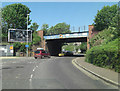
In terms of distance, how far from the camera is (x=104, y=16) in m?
36.7

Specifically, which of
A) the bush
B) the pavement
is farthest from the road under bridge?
the pavement

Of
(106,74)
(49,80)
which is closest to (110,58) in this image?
(106,74)

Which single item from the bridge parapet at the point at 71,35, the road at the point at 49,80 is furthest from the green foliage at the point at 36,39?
the road at the point at 49,80

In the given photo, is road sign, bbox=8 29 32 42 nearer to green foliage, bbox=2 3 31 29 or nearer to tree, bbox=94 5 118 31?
green foliage, bbox=2 3 31 29

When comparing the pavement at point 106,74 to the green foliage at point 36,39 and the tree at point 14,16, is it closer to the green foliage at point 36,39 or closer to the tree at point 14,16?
the green foliage at point 36,39

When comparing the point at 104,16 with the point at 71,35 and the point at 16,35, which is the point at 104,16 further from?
the point at 16,35

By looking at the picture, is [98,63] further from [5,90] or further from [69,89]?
[5,90]

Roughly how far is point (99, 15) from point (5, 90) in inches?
1342

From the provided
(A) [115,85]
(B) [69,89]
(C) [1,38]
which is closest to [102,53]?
(A) [115,85]

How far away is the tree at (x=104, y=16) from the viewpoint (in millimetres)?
36125

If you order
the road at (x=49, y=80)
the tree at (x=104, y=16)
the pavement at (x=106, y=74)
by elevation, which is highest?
the tree at (x=104, y=16)

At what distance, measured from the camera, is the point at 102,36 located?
28.8 m

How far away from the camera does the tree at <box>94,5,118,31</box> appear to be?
119 feet

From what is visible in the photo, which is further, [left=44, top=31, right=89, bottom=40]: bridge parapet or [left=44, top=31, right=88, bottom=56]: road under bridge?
[left=44, top=31, right=88, bottom=56]: road under bridge
